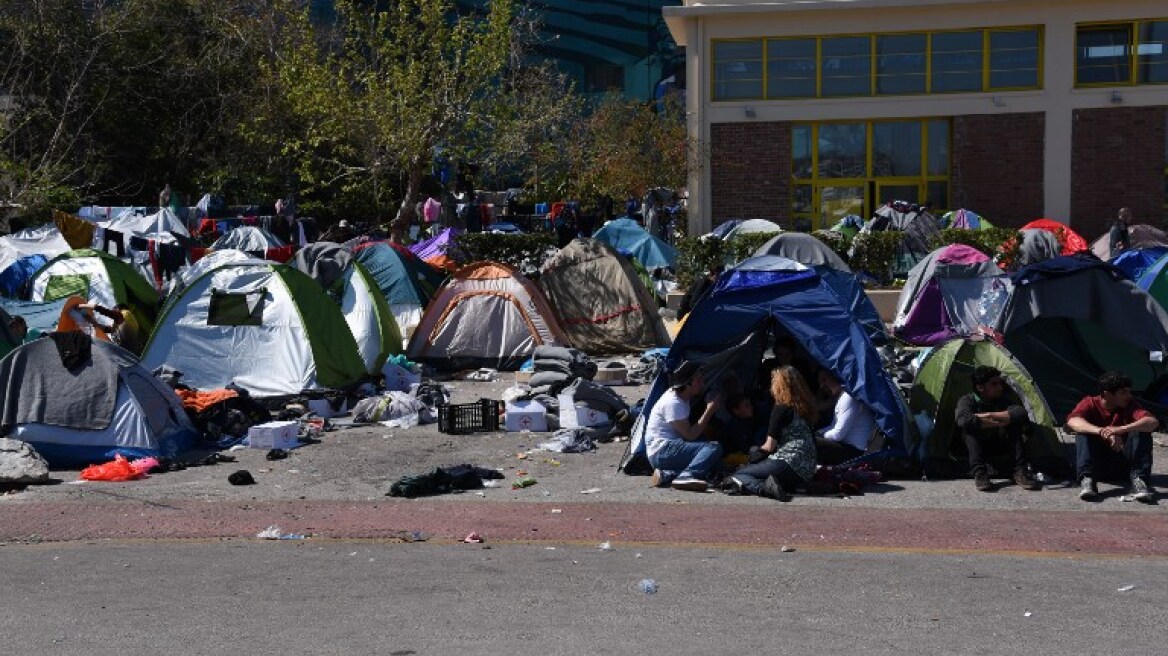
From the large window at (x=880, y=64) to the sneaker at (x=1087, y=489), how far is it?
2047 cm

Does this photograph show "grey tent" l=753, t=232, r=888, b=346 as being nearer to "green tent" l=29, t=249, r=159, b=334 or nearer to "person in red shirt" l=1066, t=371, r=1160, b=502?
"person in red shirt" l=1066, t=371, r=1160, b=502

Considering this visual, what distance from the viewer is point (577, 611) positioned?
7742 mm

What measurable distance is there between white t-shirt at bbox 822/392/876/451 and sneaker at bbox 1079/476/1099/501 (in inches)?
65.8

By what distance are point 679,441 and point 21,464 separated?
5.54m

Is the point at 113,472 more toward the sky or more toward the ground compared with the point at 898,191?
more toward the ground

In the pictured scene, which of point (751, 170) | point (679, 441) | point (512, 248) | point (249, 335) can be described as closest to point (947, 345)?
point (679, 441)

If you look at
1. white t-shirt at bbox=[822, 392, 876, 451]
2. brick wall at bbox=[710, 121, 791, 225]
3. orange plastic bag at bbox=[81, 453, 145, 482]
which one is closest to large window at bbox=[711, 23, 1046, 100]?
brick wall at bbox=[710, 121, 791, 225]

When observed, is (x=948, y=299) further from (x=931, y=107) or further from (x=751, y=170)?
(x=751, y=170)

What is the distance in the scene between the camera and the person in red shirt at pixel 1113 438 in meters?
10.6

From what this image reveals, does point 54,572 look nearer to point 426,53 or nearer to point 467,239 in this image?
point 467,239

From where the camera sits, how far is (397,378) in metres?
16.5

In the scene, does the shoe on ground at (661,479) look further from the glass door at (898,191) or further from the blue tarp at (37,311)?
the glass door at (898,191)

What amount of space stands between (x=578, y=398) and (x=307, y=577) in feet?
17.5

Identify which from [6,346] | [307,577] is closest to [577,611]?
[307,577]
